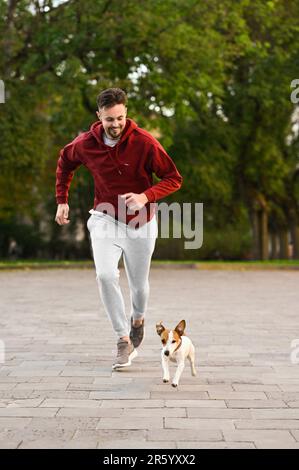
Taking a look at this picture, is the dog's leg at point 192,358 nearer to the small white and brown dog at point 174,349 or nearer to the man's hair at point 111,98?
the small white and brown dog at point 174,349

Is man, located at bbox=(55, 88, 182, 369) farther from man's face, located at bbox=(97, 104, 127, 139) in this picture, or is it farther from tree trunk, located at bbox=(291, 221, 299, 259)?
tree trunk, located at bbox=(291, 221, 299, 259)

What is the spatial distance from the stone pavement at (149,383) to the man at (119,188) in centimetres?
74

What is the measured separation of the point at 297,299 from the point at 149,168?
26.3 feet

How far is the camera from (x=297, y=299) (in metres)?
13.9

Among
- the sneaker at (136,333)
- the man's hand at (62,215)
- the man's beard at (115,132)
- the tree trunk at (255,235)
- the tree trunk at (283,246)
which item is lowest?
the tree trunk at (283,246)

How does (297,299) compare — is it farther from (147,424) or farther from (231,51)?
(231,51)

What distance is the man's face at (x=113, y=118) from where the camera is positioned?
243 inches

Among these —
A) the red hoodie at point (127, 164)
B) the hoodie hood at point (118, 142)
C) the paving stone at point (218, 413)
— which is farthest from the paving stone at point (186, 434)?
the hoodie hood at point (118, 142)

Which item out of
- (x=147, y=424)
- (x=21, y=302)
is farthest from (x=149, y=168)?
(x=21, y=302)

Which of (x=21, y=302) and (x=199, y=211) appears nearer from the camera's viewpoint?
(x=21, y=302)

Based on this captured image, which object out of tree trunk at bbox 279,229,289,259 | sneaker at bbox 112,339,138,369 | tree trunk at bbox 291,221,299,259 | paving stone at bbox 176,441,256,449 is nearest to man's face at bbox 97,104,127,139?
sneaker at bbox 112,339,138,369

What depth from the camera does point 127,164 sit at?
20.8 feet
